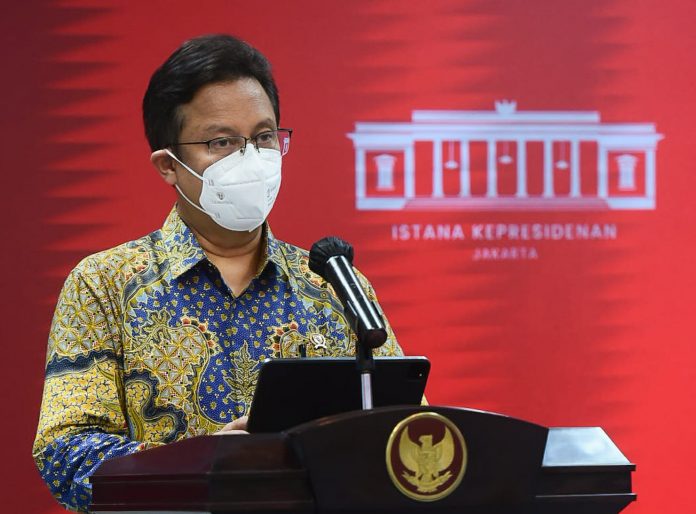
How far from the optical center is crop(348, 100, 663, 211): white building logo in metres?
3.01

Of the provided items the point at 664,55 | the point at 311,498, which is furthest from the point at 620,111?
the point at 311,498

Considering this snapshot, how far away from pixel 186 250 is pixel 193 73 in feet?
1.10

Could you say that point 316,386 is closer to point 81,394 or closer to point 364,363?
point 364,363

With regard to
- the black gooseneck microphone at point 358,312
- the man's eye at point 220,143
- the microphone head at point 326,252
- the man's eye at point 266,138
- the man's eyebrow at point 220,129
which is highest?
the man's eyebrow at point 220,129

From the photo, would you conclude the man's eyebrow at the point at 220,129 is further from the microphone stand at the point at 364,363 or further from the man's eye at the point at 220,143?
the microphone stand at the point at 364,363

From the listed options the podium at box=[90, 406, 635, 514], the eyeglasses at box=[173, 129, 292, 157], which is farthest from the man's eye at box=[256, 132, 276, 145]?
the podium at box=[90, 406, 635, 514]

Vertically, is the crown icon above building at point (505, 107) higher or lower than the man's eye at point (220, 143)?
higher

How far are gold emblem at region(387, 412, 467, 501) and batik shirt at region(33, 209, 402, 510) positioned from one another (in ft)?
2.27

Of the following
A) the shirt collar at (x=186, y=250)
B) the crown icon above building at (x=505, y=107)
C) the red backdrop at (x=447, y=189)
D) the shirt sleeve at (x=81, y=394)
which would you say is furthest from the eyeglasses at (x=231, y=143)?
the crown icon above building at (x=505, y=107)

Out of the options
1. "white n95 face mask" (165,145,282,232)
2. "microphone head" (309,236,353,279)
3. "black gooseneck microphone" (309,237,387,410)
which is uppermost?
"white n95 face mask" (165,145,282,232)

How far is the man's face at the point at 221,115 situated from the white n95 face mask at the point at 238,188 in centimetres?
3

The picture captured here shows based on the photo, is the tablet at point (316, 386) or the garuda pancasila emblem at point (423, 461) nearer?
the garuda pancasila emblem at point (423, 461)

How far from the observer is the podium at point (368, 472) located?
1069 millimetres

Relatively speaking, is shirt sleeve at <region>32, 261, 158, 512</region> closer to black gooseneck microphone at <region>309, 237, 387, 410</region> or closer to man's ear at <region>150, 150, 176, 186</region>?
man's ear at <region>150, 150, 176, 186</region>
